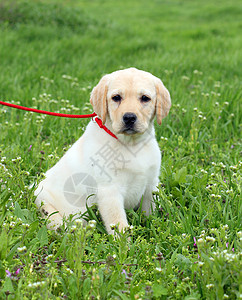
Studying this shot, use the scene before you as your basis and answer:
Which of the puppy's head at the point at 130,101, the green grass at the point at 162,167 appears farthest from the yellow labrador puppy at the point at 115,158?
the green grass at the point at 162,167

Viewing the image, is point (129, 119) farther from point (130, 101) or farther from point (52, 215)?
point (52, 215)

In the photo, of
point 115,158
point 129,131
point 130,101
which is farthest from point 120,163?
point 130,101

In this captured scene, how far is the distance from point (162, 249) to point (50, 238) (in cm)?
75

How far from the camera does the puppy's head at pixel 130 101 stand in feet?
9.39

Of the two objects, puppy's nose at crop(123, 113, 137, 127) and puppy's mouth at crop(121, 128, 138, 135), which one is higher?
puppy's nose at crop(123, 113, 137, 127)

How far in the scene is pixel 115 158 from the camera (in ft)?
9.77

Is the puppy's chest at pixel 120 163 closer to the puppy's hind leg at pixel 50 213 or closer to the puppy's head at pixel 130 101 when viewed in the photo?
the puppy's head at pixel 130 101

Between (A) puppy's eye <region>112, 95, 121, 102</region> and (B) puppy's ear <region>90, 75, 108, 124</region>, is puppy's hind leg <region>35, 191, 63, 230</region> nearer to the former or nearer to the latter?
(B) puppy's ear <region>90, 75, 108, 124</region>

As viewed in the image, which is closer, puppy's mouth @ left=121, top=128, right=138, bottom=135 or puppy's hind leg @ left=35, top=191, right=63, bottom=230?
puppy's mouth @ left=121, top=128, right=138, bottom=135

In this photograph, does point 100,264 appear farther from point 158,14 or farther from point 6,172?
point 158,14

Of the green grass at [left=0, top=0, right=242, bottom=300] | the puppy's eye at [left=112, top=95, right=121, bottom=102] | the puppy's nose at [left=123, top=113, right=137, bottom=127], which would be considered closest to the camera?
the green grass at [left=0, top=0, right=242, bottom=300]

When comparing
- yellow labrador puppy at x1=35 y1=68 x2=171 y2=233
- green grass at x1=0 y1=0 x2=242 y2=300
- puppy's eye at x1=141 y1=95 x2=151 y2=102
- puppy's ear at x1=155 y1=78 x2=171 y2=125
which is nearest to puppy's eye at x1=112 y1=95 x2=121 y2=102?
yellow labrador puppy at x1=35 y1=68 x2=171 y2=233

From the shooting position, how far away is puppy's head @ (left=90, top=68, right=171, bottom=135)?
113 inches

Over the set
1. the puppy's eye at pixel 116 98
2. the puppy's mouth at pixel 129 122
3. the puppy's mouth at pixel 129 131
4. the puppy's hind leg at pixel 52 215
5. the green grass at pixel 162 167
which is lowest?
the puppy's hind leg at pixel 52 215
